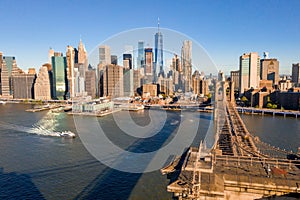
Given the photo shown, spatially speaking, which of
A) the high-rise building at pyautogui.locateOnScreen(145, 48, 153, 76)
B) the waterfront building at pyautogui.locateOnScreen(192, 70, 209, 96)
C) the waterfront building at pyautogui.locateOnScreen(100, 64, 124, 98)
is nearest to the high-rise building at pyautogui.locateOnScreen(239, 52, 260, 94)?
the waterfront building at pyautogui.locateOnScreen(192, 70, 209, 96)

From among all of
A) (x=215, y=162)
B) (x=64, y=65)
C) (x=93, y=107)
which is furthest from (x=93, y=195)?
(x=64, y=65)

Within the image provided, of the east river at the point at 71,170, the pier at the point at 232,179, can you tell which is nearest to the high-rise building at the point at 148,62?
the east river at the point at 71,170

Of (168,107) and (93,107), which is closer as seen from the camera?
(93,107)

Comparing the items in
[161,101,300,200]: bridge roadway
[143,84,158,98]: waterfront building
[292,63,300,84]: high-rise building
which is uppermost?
[292,63,300,84]: high-rise building

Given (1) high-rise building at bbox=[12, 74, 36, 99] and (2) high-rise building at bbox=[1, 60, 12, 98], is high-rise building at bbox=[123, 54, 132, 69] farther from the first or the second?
(2) high-rise building at bbox=[1, 60, 12, 98]

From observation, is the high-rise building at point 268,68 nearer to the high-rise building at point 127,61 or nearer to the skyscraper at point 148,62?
the skyscraper at point 148,62

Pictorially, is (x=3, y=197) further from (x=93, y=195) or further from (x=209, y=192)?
(x=209, y=192)
